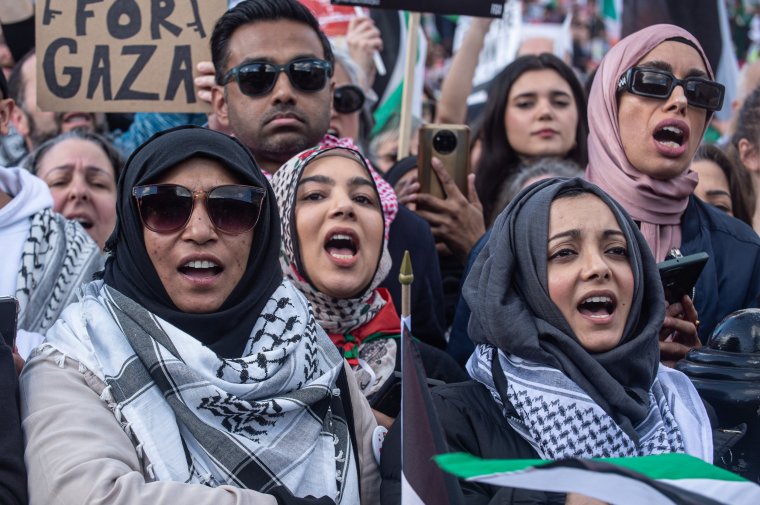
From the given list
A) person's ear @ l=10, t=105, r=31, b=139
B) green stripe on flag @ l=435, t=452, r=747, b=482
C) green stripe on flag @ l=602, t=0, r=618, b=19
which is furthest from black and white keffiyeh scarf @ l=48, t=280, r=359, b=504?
green stripe on flag @ l=602, t=0, r=618, b=19

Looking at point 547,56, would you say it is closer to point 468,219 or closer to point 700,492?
point 468,219

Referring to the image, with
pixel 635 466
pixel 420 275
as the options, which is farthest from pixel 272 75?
pixel 635 466

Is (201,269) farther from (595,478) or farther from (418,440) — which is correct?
(595,478)

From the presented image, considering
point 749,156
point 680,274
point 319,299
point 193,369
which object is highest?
point 749,156

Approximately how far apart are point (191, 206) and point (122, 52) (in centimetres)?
197

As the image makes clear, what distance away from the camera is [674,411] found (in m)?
3.15

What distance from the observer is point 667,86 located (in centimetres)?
407

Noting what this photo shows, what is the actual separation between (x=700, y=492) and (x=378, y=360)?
1.60 metres

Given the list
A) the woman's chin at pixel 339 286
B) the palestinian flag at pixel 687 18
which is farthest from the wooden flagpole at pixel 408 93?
the woman's chin at pixel 339 286

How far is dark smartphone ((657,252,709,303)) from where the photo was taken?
3.53 m

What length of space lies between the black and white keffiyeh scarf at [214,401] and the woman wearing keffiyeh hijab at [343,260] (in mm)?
750

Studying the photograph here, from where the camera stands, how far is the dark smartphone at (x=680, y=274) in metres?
3.53

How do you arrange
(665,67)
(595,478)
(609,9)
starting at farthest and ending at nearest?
(609,9)
(665,67)
(595,478)

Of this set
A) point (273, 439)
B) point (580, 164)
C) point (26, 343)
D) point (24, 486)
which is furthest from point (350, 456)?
point (580, 164)
